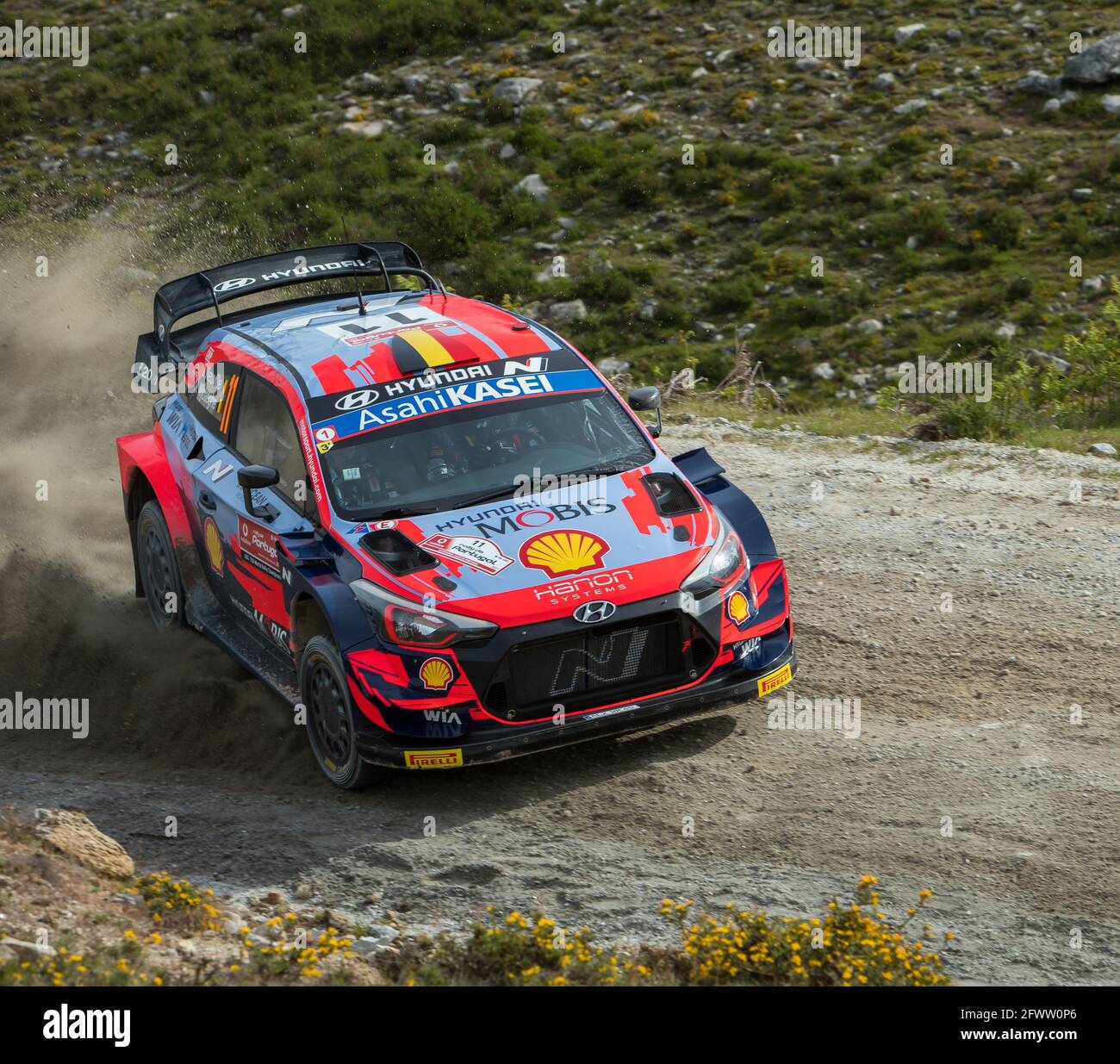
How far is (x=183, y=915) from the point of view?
5668 mm

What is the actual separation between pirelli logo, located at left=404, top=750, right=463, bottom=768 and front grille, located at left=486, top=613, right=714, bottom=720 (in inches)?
10.8

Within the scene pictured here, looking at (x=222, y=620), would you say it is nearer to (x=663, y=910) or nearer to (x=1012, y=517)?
(x=663, y=910)

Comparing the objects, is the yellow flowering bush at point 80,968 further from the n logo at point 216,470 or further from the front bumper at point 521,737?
the n logo at point 216,470

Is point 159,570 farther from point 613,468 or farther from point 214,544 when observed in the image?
point 613,468

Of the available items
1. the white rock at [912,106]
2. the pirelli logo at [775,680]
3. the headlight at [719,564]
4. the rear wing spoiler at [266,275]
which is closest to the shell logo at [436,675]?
the headlight at [719,564]

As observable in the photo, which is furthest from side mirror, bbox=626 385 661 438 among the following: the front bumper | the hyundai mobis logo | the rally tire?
the rally tire

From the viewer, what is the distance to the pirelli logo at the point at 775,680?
7133 mm

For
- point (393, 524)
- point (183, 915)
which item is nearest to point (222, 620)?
point (393, 524)

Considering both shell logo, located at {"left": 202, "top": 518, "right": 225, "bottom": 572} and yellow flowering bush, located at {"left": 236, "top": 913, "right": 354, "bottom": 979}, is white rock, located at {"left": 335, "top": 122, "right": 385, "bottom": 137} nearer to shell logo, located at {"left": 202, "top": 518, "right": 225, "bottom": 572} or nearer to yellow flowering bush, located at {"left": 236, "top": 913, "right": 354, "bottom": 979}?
shell logo, located at {"left": 202, "top": 518, "right": 225, "bottom": 572}

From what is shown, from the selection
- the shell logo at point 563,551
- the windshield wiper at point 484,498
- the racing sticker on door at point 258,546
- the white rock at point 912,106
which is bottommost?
the racing sticker on door at point 258,546

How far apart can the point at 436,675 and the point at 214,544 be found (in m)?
2.43

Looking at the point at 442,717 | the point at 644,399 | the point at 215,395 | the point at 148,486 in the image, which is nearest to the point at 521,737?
the point at 442,717

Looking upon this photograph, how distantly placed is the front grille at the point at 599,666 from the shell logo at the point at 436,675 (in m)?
0.20

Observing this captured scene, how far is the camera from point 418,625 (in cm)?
657
